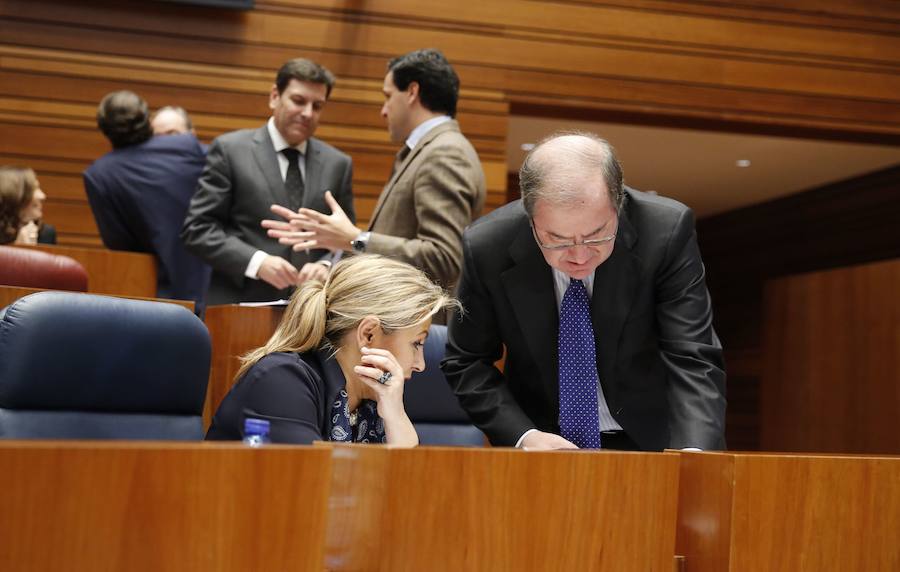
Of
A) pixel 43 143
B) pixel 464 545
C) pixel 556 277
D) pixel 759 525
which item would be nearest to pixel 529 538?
pixel 464 545

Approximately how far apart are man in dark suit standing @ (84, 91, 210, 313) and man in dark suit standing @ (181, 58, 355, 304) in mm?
456

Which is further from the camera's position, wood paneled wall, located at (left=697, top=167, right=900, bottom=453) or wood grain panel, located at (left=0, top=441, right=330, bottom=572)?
wood paneled wall, located at (left=697, top=167, right=900, bottom=453)

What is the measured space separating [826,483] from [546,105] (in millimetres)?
4019

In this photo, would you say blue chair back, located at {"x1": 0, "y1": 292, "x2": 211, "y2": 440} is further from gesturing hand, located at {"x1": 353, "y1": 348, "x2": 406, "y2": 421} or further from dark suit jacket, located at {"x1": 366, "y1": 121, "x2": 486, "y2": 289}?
dark suit jacket, located at {"x1": 366, "y1": 121, "x2": 486, "y2": 289}

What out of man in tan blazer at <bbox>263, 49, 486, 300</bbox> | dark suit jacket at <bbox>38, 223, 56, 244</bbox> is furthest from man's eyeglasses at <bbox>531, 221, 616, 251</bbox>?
dark suit jacket at <bbox>38, 223, 56, 244</bbox>

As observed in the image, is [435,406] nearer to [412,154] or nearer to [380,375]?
[380,375]

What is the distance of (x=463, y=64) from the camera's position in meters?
5.02

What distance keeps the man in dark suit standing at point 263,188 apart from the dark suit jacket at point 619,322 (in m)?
1.12

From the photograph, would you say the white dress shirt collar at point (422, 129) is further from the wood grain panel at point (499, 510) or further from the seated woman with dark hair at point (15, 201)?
the wood grain panel at point (499, 510)

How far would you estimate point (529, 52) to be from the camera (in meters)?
5.09

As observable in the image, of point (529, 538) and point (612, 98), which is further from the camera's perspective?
point (612, 98)

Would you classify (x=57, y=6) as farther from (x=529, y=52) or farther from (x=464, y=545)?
(x=464, y=545)

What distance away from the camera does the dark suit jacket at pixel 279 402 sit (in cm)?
179

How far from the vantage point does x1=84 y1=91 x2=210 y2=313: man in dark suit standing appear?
373 centimetres
